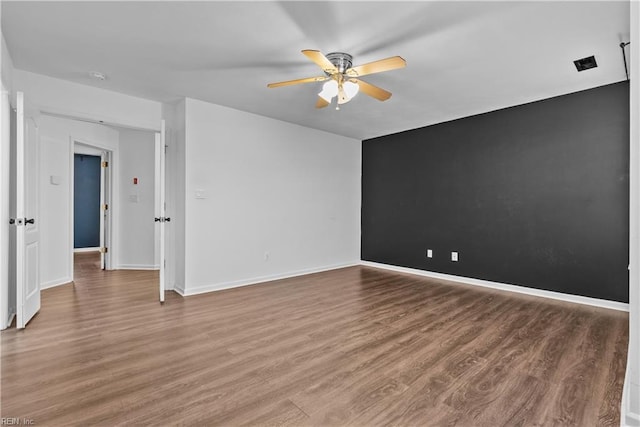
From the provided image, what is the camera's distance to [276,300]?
380 centimetres

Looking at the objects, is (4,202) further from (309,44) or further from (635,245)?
(635,245)

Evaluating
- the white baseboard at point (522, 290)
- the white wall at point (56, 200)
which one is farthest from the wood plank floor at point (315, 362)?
the white wall at point (56, 200)

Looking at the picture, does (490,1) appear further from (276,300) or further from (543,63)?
(276,300)

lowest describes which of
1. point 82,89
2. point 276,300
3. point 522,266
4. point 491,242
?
point 276,300

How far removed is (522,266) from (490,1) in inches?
130

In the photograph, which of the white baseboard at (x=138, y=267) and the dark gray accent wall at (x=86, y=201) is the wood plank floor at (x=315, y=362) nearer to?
the white baseboard at (x=138, y=267)

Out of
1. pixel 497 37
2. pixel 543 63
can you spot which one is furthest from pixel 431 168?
pixel 497 37

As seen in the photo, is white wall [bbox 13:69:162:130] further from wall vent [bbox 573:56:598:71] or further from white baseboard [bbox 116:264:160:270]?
wall vent [bbox 573:56:598:71]

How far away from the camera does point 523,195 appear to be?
4.18 m

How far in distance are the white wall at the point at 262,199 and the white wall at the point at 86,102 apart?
1.96 ft

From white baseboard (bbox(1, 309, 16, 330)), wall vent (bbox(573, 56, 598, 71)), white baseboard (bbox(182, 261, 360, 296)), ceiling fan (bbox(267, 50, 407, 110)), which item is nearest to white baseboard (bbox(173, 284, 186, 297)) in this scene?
white baseboard (bbox(182, 261, 360, 296))

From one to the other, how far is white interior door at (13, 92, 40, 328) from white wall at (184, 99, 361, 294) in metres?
1.46

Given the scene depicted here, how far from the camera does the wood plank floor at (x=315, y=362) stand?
1728 mm

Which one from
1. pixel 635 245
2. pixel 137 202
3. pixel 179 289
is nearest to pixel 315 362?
pixel 635 245
